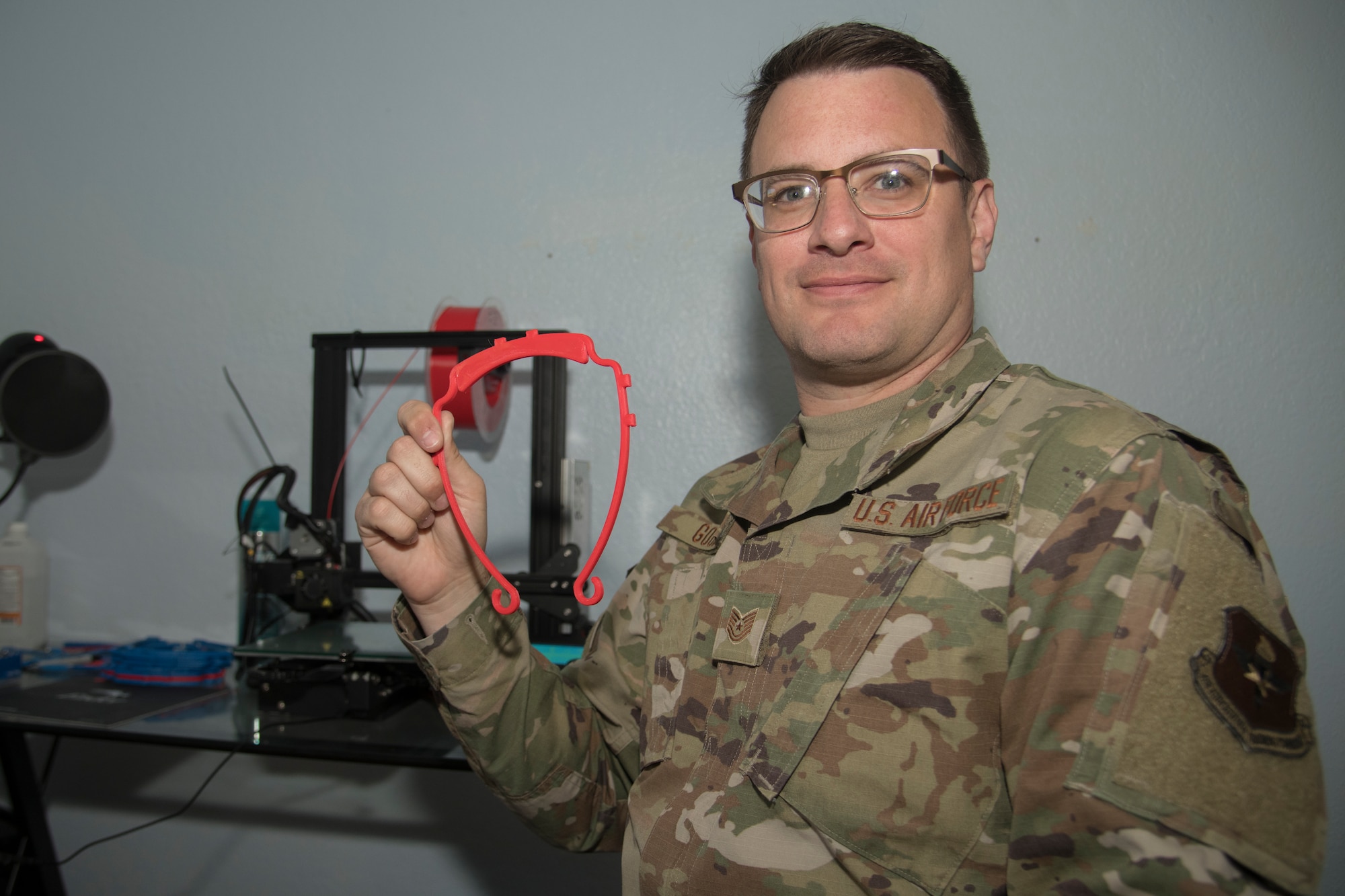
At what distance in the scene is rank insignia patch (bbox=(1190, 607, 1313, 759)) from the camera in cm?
60

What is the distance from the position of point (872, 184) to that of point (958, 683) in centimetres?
58

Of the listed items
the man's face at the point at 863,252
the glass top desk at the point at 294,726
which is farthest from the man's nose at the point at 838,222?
the glass top desk at the point at 294,726

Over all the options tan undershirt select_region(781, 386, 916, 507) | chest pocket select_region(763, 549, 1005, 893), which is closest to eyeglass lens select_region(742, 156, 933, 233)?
tan undershirt select_region(781, 386, 916, 507)

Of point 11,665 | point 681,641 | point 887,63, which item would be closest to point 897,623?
point 681,641

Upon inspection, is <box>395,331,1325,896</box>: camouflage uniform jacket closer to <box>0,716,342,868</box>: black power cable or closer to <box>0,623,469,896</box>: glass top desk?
<box>0,623,469,896</box>: glass top desk

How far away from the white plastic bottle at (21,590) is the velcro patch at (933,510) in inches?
75.9

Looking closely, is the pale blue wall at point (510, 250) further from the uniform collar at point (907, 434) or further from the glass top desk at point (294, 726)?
the uniform collar at point (907, 434)

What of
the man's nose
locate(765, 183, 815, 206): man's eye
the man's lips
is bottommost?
the man's lips

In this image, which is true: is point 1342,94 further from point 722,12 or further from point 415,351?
point 415,351

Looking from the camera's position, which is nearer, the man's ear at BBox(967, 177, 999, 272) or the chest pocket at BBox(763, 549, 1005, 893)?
the chest pocket at BBox(763, 549, 1005, 893)

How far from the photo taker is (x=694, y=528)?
1080 millimetres

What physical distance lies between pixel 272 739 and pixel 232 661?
1.72 ft

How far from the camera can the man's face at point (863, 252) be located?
0.93 metres

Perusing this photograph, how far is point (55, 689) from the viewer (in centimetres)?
156
